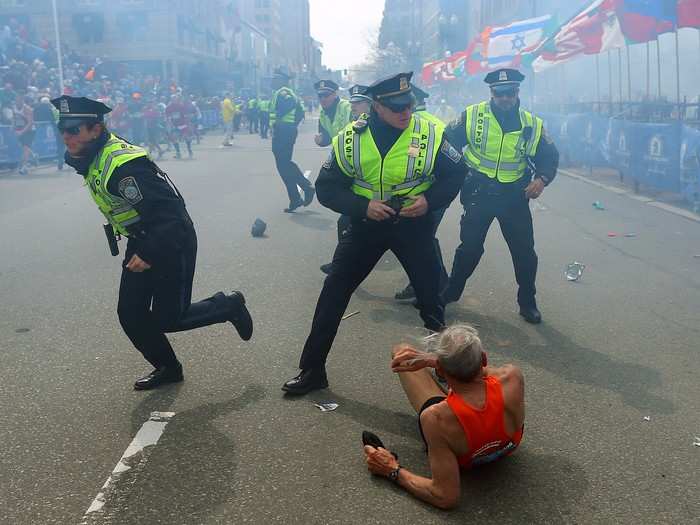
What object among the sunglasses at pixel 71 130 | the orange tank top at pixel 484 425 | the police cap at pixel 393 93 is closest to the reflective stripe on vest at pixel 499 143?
the police cap at pixel 393 93

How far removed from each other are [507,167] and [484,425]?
2.98 metres

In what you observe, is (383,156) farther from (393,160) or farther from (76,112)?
(76,112)

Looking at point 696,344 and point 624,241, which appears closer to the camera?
point 696,344

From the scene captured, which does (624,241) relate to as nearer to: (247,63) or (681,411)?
(681,411)

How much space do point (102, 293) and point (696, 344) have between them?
4.72 m

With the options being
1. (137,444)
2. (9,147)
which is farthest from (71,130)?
(9,147)

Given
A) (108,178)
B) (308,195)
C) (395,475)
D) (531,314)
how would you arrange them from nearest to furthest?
(395,475)
(108,178)
(531,314)
(308,195)

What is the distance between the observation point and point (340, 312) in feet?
14.4

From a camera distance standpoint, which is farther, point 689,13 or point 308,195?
point 689,13

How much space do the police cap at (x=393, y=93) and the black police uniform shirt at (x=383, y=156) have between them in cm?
13

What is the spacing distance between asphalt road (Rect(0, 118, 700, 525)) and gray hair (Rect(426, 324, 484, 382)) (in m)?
0.57

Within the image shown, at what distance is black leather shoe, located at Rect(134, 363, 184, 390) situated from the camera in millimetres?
4414

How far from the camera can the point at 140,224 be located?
13.3ft

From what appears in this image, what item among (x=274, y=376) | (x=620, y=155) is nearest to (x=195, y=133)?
(x=620, y=155)
